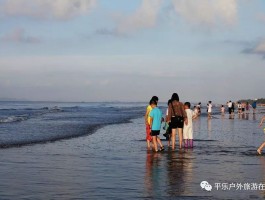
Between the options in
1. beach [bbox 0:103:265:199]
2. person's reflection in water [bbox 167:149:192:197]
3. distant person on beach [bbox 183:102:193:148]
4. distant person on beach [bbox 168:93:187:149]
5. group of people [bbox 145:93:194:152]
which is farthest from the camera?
distant person on beach [bbox 183:102:193:148]

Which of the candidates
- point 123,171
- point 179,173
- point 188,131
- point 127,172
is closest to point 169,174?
point 179,173

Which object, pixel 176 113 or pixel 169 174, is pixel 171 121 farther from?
pixel 169 174

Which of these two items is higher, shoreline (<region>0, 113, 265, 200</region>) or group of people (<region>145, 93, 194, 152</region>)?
group of people (<region>145, 93, 194, 152</region>)

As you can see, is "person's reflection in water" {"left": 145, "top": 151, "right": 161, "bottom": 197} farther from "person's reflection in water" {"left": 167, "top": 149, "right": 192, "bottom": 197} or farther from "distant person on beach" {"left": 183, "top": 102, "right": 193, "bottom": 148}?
"distant person on beach" {"left": 183, "top": 102, "right": 193, "bottom": 148}

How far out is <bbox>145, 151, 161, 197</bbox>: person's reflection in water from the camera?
8.54m

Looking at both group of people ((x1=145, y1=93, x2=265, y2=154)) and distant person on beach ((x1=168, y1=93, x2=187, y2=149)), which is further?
distant person on beach ((x1=168, y1=93, x2=187, y2=149))

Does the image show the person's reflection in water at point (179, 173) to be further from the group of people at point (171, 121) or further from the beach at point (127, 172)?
the group of people at point (171, 121)

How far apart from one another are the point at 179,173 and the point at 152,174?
0.62 m

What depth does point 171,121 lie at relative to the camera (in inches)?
616

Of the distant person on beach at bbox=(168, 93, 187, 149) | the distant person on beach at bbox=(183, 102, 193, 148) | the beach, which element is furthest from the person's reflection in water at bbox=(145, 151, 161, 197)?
the distant person on beach at bbox=(183, 102, 193, 148)

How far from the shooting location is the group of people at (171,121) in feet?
49.1

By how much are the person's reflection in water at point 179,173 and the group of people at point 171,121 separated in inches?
36.3

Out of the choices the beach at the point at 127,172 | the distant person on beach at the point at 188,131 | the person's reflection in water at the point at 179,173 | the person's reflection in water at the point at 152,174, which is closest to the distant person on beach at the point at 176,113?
the distant person on beach at the point at 188,131

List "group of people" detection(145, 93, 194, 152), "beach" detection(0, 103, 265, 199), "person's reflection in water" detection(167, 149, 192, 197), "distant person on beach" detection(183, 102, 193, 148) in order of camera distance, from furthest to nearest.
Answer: "distant person on beach" detection(183, 102, 193, 148) → "group of people" detection(145, 93, 194, 152) → "person's reflection in water" detection(167, 149, 192, 197) → "beach" detection(0, 103, 265, 199)
